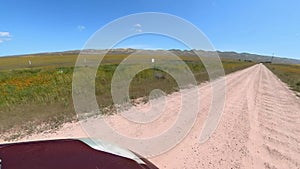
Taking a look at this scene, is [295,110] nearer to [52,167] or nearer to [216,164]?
[216,164]

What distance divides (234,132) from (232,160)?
1.57m

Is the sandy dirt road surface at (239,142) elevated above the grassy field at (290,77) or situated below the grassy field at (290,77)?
above

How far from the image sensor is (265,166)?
12.4ft

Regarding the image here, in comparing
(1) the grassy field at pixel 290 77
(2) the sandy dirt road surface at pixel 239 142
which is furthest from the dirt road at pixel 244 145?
(1) the grassy field at pixel 290 77

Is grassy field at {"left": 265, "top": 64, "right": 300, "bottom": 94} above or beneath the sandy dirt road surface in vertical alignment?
beneath

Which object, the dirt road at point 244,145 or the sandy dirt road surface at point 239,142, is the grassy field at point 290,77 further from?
the dirt road at point 244,145


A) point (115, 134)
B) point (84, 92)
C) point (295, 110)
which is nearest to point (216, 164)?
point (115, 134)

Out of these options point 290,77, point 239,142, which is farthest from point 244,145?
point 290,77

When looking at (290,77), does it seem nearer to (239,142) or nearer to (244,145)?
(239,142)

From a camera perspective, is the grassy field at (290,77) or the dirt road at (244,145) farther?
the grassy field at (290,77)

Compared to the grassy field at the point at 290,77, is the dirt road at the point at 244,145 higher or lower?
higher

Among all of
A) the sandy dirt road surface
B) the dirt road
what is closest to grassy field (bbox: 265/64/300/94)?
the sandy dirt road surface

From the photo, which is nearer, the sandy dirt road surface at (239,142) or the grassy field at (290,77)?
the sandy dirt road surface at (239,142)

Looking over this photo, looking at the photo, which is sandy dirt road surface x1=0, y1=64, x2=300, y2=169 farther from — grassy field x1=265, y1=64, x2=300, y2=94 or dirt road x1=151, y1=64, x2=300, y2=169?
grassy field x1=265, y1=64, x2=300, y2=94
